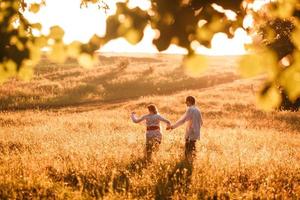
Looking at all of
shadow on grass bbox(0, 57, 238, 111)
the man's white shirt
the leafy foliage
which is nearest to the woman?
the man's white shirt

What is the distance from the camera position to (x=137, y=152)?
12.4m

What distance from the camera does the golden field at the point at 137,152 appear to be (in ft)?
28.7

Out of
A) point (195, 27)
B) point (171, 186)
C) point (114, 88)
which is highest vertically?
point (195, 27)

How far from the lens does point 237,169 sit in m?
10.2

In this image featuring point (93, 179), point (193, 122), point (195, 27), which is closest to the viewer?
point (195, 27)

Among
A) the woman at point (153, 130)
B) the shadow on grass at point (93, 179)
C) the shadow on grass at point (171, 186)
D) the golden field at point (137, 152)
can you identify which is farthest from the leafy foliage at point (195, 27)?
the woman at point (153, 130)

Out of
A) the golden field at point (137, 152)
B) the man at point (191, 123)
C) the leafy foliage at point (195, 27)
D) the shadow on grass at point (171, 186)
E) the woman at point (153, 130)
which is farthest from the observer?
the woman at point (153, 130)

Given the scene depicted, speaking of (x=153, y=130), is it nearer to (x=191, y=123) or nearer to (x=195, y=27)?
(x=191, y=123)

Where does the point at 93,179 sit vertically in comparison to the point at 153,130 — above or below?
below

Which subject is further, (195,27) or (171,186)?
(171,186)

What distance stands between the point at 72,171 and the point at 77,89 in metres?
36.0

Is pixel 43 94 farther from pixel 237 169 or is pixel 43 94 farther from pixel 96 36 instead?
pixel 96 36

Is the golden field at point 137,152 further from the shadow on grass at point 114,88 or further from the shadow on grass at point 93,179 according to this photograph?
the shadow on grass at point 114,88

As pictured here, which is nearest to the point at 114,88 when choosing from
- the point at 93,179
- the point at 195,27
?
the point at 93,179
